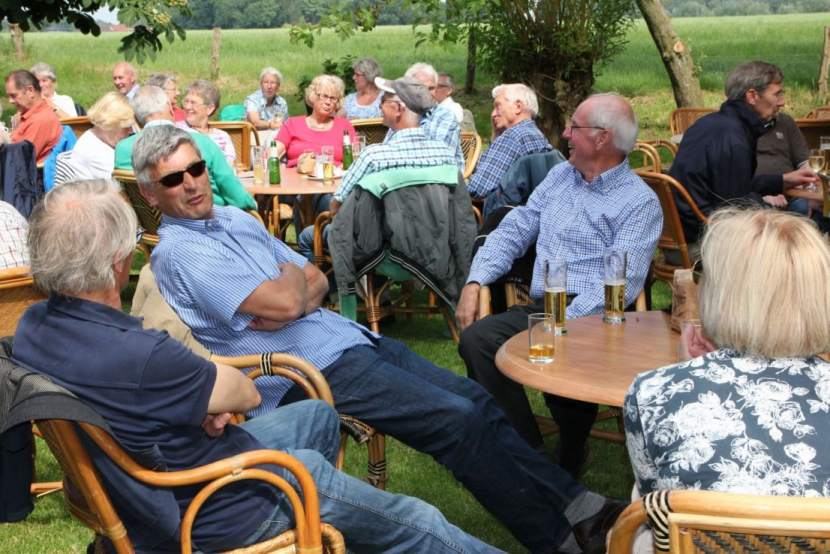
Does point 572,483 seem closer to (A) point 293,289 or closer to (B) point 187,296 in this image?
(A) point 293,289

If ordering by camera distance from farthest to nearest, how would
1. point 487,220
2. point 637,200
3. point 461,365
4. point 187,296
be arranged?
point 461,365
point 487,220
point 637,200
point 187,296

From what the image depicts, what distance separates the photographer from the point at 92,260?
7.86 feet

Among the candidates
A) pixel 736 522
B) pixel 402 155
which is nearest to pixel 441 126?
pixel 402 155

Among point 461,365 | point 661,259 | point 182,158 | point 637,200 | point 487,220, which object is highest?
point 182,158

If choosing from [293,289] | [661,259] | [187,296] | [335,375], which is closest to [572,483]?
[335,375]

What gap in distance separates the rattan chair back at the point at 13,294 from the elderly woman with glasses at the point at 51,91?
22.9 feet

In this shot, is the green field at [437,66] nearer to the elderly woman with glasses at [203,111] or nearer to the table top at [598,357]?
the table top at [598,357]

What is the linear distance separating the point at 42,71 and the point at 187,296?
26.2 feet

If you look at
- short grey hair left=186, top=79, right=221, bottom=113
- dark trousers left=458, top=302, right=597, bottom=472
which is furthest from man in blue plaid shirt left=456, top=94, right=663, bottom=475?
short grey hair left=186, top=79, right=221, bottom=113

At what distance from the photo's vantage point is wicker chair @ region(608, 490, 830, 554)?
1.58 meters

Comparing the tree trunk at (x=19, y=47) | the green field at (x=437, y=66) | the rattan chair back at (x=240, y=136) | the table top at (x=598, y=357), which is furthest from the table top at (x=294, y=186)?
the tree trunk at (x=19, y=47)

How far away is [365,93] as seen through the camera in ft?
32.3

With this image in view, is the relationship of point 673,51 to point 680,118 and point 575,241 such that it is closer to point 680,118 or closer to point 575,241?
point 680,118

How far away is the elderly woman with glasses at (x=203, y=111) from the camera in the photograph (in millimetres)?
7645
